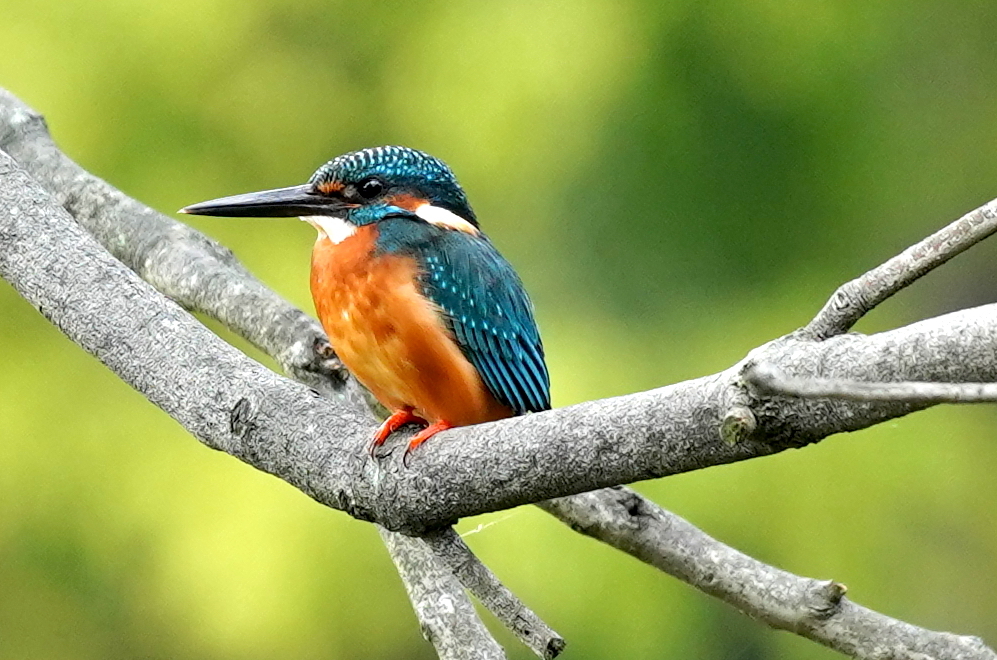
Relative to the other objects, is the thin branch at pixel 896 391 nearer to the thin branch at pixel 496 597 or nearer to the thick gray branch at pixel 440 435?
the thick gray branch at pixel 440 435

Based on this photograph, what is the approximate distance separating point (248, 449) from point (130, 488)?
1.85 metres

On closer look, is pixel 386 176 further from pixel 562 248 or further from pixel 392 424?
pixel 562 248

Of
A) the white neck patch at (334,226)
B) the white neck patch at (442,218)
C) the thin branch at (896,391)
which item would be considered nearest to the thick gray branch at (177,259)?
the white neck patch at (334,226)

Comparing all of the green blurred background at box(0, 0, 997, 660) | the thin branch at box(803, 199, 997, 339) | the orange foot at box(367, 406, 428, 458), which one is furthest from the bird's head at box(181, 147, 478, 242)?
the thin branch at box(803, 199, 997, 339)

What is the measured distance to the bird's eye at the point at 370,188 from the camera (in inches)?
86.7

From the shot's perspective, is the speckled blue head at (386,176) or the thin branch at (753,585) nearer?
the thin branch at (753,585)

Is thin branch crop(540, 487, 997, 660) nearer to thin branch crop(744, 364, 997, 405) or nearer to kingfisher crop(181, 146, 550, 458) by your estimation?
kingfisher crop(181, 146, 550, 458)

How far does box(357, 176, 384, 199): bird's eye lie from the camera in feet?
7.22

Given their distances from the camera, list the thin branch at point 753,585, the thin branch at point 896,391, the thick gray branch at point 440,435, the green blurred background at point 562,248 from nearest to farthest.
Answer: the thin branch at point 896,391 → the thick gray branch at point 440,435 → the thin branch at point 753,585 → the green blurred background at point 562,248

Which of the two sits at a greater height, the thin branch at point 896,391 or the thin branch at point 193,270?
the thin branch at point 193,270

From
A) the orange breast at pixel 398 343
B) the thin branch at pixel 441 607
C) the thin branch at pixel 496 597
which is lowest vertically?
the thin branch at pixel 496 597

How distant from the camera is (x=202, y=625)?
3143 millimetres

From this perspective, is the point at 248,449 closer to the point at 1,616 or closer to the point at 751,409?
the point at 751,409

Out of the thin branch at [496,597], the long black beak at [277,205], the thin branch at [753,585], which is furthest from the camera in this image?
the long black beak at [277,205]
